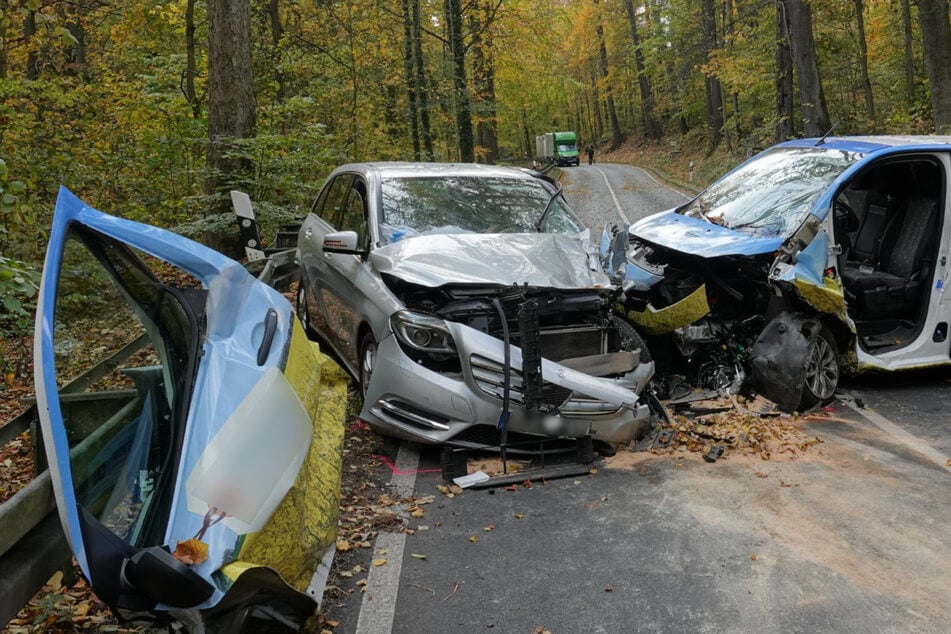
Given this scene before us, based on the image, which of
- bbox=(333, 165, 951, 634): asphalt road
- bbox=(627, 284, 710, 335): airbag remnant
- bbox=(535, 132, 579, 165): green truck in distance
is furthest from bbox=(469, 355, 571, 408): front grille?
bbox=(535, 132, 579, 165): green truck in distance

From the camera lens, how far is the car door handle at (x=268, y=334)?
11.3ft

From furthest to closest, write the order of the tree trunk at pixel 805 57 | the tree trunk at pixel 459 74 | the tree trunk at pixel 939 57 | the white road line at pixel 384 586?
the tree trunk at pixel 459 74
the tree trunk at pixel 805 57
the tree trunk at pixel 939 57
the white road line at pixel 384 586

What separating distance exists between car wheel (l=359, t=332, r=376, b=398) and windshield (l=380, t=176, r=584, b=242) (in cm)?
86

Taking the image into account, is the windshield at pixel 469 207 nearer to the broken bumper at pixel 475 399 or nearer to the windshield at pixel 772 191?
the broken bumper at pixel 475 399

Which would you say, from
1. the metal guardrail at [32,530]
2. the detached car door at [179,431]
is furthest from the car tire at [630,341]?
the metal guardrail at [32,530]

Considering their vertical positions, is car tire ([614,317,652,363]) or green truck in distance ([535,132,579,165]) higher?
green truck in distance ([535,132,579,165])

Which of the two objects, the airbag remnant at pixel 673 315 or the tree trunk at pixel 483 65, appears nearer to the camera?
the airbag remnant at pixel 673 315

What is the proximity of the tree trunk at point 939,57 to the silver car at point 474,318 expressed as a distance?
1186 cm

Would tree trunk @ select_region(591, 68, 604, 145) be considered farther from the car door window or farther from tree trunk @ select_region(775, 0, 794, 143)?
the car door window

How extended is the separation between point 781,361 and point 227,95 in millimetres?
8297

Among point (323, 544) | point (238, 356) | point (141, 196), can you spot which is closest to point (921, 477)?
point (323, 544)

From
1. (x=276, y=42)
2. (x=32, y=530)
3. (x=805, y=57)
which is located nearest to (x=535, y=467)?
(x=32, y=530)

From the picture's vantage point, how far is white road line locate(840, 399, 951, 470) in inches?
200

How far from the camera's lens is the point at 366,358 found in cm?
546
